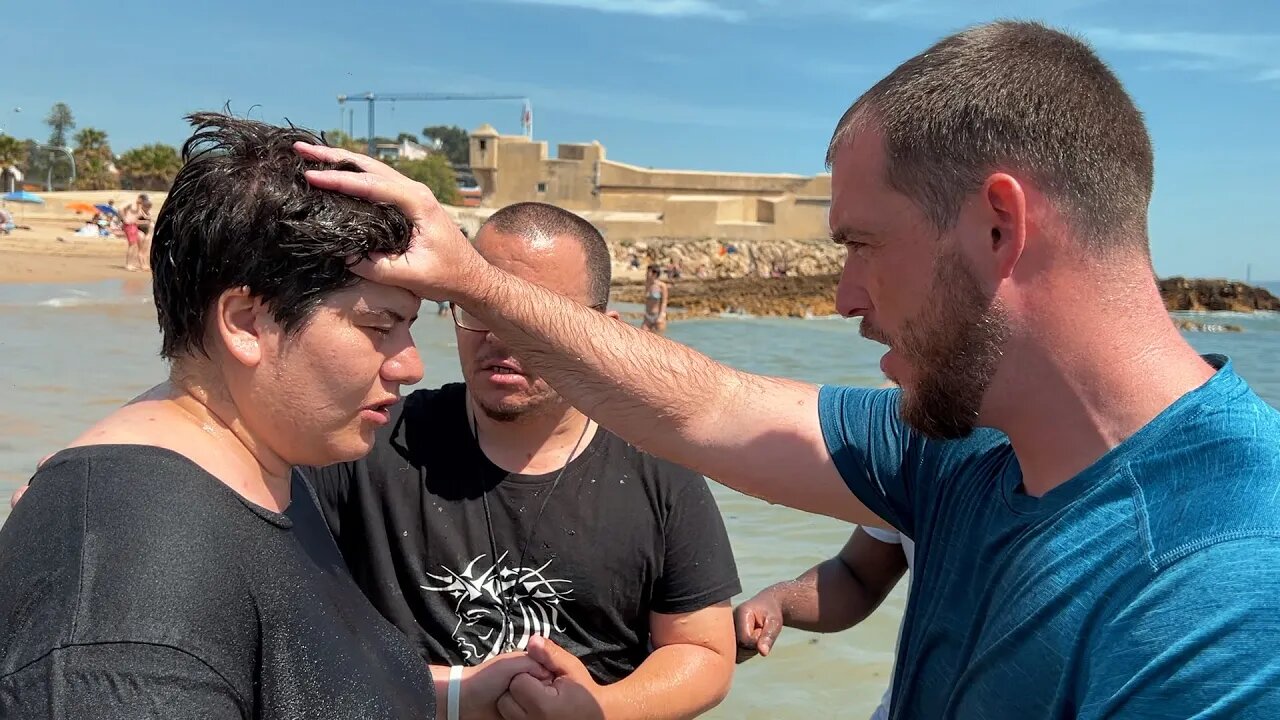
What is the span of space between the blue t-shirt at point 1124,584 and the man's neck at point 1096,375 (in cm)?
5

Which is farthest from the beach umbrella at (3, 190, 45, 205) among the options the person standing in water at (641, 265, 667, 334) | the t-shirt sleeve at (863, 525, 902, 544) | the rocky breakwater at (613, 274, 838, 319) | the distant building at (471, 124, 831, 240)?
the t-shirt sleeve at (863, 525, 902, 544)

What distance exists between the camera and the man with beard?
300 cm

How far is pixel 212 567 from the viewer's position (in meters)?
1.59

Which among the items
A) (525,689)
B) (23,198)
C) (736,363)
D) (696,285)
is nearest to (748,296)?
(696,285)

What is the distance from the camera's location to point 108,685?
139cm

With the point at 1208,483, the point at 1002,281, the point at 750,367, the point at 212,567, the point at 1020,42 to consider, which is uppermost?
the point at 1020,42

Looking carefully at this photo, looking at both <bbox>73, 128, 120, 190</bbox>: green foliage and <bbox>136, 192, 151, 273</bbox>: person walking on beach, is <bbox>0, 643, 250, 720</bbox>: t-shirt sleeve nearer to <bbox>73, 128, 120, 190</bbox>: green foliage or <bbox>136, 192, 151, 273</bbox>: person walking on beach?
<bbox>136, 192, 151, 273</bbox>: person walking on beach

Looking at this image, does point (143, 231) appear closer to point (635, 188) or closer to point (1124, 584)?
point (1124, 584)

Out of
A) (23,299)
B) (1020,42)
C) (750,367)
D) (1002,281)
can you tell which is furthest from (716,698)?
(23,299)

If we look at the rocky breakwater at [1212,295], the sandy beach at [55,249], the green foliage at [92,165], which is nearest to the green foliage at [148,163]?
the green foliage at [92,165]

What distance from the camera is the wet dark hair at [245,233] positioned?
5.90 ft

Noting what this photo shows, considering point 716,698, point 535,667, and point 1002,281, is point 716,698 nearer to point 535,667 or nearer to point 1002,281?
point 535,667

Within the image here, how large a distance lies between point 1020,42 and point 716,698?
2.01 metres

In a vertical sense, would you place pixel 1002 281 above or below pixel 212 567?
above
